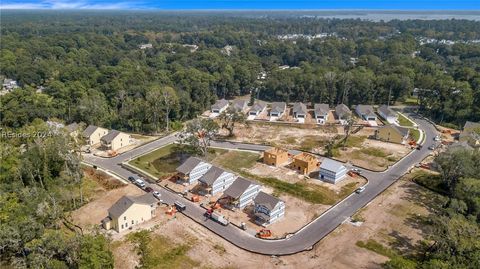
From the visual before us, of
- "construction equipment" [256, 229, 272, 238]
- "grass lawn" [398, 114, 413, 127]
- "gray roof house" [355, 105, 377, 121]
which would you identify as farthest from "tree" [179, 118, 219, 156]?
"grass lawn" [398, 114, 413, 127]

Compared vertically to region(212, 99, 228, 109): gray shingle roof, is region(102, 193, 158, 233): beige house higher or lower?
lower

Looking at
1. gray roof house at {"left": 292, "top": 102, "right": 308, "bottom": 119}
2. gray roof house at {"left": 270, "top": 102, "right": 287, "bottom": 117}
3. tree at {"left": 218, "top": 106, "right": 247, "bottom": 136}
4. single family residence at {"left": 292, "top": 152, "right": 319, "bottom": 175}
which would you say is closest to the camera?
single family residence at {"left": 292, "top": 152, "right": 319, "bottom": 175}

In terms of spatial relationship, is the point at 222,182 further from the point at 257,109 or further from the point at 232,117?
the point at 257,109

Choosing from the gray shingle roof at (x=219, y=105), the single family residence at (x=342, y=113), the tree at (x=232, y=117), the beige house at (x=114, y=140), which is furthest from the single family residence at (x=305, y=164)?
the gray shingle roof at (x=219, y=105)

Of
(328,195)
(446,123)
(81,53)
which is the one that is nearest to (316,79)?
(446,123)

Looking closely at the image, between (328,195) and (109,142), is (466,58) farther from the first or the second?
(109,142)

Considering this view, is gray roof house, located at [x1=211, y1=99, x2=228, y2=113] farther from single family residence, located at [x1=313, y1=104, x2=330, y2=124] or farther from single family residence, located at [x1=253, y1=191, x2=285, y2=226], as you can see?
single family residence, located at [x1=253, y1=191, x2=285, y2=226]

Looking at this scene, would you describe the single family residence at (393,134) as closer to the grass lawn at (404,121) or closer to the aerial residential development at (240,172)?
the aerial residential development at (240,172)
